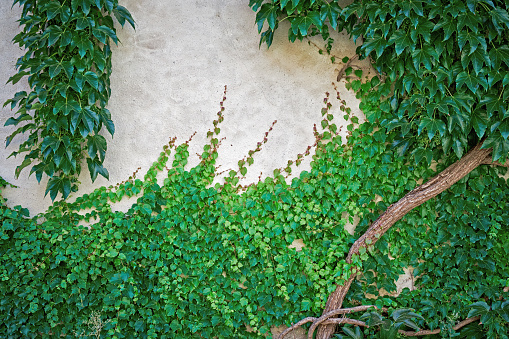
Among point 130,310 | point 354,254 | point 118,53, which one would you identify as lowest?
point 354,254

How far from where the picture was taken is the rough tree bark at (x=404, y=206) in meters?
3.08

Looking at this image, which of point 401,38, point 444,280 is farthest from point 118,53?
point 444,280

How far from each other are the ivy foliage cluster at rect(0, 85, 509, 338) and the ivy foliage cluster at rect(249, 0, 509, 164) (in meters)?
0.33

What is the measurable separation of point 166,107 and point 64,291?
152 centimetres

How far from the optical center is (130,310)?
3100 mm

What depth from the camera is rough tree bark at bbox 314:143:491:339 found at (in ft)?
10.1

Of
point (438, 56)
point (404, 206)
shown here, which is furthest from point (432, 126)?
point (404, 206)

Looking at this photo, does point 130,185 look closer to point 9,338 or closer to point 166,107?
point 166,107

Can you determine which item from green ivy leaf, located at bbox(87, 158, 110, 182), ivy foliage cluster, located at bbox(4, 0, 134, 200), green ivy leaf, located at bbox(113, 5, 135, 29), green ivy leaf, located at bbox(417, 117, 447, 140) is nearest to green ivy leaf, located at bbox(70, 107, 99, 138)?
ivy foliage cluster, located at bbox(4, 0, 134, 200)

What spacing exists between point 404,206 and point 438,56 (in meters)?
1.05

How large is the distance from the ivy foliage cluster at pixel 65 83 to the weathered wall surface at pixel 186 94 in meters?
0.18

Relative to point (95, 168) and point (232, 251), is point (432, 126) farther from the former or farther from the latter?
point (95, 168)

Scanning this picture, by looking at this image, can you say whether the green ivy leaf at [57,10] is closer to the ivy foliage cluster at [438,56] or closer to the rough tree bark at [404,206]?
the ivy foliage cluster at [438,56]

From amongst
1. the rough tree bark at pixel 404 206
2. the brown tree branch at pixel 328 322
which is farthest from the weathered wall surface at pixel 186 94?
the brown tree branch at pixel 328 322
